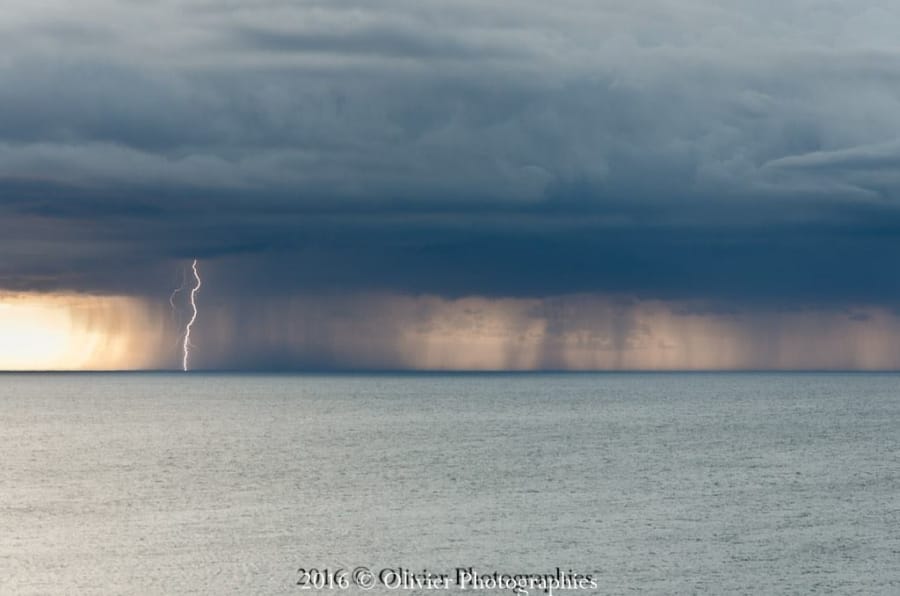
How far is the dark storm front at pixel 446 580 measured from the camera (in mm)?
65688

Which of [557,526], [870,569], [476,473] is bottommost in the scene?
[870,569]

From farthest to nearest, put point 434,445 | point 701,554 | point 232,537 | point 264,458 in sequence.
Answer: point 434,445 < point 264,458 < point 232,537 < point 701,554

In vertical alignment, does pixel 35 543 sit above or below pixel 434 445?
below

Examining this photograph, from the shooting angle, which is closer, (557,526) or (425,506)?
(557,526)

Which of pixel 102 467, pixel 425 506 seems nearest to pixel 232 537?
pixel 425 506

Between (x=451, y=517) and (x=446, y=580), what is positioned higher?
(x=451, y=517)

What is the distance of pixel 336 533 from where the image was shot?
81.5 metres

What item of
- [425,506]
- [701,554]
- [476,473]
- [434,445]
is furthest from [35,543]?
[434,445]

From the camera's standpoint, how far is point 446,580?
66.9 metres

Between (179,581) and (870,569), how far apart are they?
133 feet

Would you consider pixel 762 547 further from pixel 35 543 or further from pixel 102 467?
pixel 102 467

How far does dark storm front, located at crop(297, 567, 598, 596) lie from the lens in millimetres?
65688

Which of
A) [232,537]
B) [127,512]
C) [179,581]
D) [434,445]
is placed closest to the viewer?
[179,581]

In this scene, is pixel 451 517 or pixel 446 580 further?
pixel 451 517
